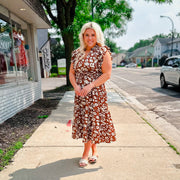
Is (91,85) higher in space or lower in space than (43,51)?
lower

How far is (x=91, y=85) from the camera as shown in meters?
2.18

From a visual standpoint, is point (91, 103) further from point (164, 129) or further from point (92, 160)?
point (164, 129)

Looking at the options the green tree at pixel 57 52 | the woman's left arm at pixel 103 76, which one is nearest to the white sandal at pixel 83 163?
the woman's left arm at pixel 103 76

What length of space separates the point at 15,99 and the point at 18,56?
183cm

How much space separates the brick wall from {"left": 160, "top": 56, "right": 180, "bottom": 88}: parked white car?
660 centimetres

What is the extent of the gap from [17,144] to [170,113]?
14.1 feet

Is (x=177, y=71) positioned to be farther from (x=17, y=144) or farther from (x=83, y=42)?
(x=17, y=144)

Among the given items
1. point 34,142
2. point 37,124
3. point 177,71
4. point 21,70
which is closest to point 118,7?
point 177,71

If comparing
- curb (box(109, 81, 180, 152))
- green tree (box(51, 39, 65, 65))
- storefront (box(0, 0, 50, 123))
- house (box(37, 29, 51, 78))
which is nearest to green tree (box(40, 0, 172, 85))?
storefront (box(0, 0, 50, 123))

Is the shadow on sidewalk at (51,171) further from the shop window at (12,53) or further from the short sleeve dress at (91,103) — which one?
the shop window at (12,53)

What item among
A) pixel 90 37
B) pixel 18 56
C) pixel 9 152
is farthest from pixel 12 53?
Result: pixel 90 37

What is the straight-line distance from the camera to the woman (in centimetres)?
220

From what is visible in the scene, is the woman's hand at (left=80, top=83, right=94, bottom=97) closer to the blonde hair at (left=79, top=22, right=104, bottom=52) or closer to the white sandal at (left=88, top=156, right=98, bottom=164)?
the blonde hair at (left=79, top=22, right=104, bottom=52)

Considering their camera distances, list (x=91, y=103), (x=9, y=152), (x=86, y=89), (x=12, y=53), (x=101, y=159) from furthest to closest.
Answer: (x=12, y=53)
(x=9, y=152)
(x=101, y=159)
(x=91, y=103)
(x=86, y=89)
